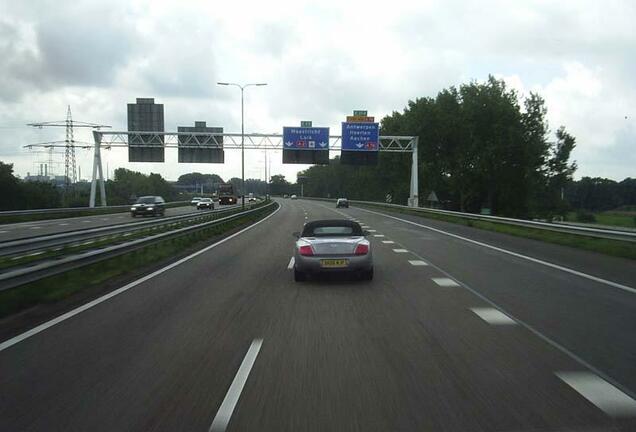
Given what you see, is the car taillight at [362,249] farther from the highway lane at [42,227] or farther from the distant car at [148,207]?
the distant car at [148,207]

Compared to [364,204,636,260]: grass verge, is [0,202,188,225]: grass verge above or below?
below

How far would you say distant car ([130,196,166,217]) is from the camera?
143 ft

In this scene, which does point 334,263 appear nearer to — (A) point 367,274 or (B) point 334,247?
(B) point 334,247

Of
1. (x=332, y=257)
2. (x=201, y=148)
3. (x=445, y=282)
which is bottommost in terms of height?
(x=445, y=282)

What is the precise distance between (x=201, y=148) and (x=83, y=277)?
42.0m

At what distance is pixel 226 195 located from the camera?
91438 mm

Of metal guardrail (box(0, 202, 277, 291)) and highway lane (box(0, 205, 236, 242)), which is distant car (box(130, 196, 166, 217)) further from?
metal guardrail (box(0, 202, 277, 291))

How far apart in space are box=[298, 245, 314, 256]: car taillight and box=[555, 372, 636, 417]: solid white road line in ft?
21.5

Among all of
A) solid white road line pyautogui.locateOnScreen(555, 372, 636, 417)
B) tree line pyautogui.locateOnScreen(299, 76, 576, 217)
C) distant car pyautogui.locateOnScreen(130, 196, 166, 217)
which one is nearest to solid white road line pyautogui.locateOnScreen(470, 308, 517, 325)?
solid white road line pyautogui.locateOnScreen(555, 372, 636, 417)

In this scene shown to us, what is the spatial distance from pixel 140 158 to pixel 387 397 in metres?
50.8

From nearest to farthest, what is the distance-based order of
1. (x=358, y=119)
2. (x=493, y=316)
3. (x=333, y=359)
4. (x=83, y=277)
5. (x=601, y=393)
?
(x=601, y=393) → (x=333, y=359) → (x=493, y=316) → (x=83, y=277) → (x=358, y=119)

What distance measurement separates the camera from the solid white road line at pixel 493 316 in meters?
7.90

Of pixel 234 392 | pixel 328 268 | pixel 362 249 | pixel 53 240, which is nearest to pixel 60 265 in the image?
pixel 53 240

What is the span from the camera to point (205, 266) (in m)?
14.6
